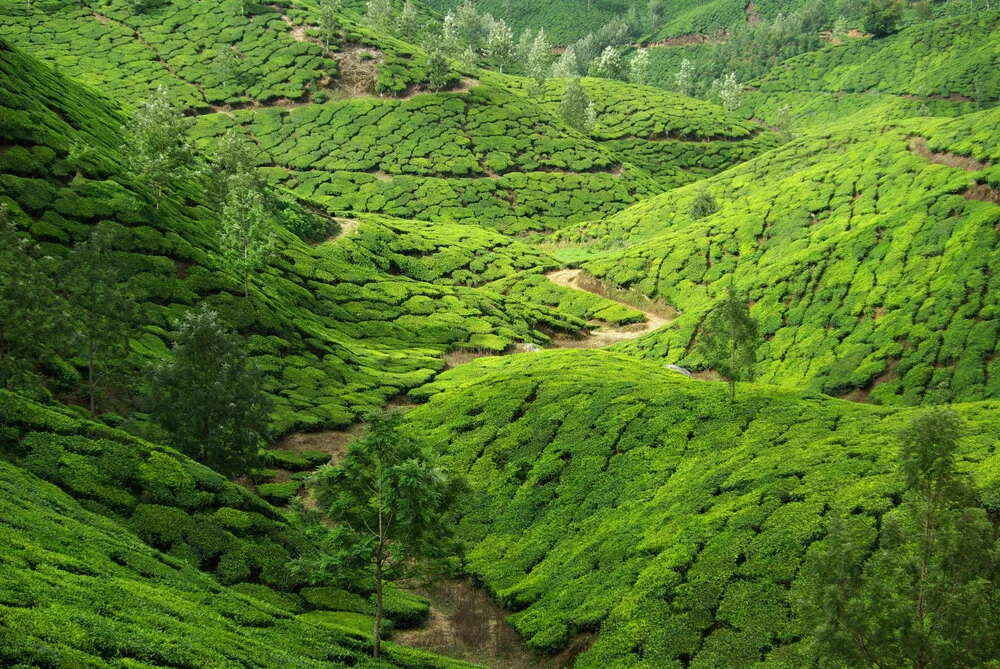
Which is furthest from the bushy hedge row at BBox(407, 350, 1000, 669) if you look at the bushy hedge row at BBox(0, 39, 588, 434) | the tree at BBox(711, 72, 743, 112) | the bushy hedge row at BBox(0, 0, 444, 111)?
the tree at BBox(711, 72, 743, 112)

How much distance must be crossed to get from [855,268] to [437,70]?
103 meters

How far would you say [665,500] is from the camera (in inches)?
1380

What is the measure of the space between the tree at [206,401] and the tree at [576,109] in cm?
12920

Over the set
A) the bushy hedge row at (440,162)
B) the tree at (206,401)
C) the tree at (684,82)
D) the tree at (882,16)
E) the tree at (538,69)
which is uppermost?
the tree at (882,16)

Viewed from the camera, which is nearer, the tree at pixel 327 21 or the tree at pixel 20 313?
the tree at pixel 20 313

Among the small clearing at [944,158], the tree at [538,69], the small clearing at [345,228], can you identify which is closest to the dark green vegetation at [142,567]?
the small clearing at [345,228]

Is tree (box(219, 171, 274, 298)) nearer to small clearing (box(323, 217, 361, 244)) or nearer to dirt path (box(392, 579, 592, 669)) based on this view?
small clearing (box(323, 217, 361, 244))

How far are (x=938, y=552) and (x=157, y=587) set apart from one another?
23171 mm

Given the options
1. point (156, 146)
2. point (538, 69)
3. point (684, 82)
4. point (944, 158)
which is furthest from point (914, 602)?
point (684, 82)

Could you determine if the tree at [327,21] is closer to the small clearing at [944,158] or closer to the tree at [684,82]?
the tree at [684,82]

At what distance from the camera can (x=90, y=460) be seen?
30.1 m

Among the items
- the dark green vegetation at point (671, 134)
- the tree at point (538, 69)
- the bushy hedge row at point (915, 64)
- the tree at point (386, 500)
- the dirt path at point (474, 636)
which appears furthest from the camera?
the tree at point (538, 69)

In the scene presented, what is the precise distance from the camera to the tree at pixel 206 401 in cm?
3616

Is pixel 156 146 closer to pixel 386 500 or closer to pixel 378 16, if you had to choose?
pixel 386 500
